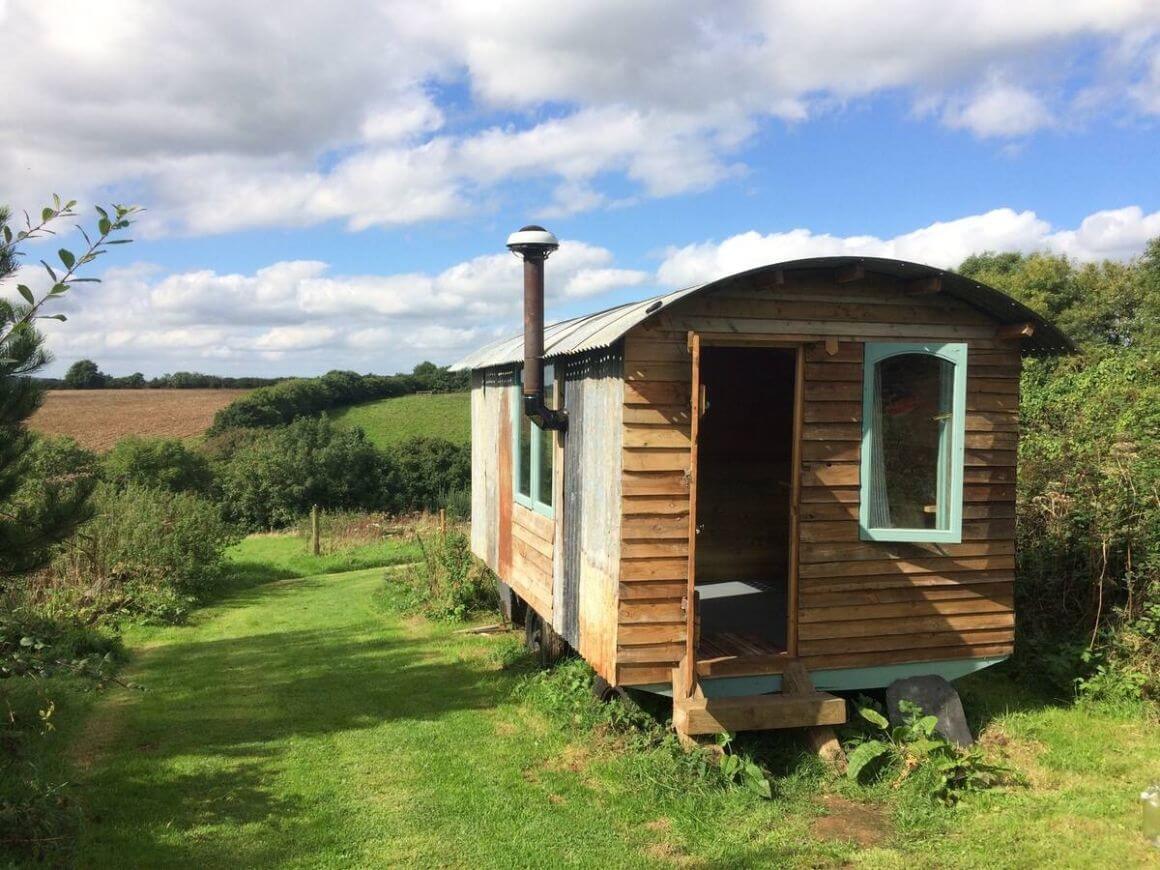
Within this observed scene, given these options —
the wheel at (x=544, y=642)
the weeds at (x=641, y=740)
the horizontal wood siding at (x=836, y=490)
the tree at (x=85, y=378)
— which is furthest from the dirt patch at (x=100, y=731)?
the tree at (x=85, y=378)

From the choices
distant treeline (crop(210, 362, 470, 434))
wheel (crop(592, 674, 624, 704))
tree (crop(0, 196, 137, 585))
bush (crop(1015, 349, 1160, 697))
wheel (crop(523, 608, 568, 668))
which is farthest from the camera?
distant treeline (crop(210, 362, 470, 434))

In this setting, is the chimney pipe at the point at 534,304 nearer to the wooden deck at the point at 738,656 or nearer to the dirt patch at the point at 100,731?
the wooden deck at the point at 738,656

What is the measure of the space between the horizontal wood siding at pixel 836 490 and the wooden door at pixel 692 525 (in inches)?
7.9

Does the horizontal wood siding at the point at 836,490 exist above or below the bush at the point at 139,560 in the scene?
above

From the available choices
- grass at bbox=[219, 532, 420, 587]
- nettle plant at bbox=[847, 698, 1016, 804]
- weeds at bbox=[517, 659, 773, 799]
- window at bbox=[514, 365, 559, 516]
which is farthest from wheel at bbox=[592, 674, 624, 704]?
grass at bbox=[219, 532, 420, 587]

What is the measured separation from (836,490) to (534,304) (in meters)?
2.80

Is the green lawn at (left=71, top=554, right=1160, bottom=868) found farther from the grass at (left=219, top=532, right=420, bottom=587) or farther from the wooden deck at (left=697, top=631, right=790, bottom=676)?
the grass at (left=219, top=532, right=420, bottom=587)

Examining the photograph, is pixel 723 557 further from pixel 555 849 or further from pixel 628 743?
pixel 555 849

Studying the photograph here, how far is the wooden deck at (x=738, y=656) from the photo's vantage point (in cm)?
586

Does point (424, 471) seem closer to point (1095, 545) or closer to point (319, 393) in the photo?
point (319, 393)

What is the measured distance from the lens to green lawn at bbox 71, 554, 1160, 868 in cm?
468

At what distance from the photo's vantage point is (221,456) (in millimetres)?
32719

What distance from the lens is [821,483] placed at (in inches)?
234

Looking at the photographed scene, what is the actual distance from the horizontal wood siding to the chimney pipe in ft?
4.62
